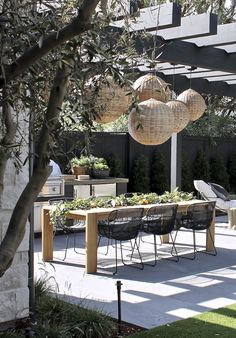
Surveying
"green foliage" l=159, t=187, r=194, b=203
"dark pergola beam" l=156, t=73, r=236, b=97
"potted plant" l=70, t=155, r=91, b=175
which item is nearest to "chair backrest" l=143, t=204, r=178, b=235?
"green foliage" l=159, t=187, r=194, b=203

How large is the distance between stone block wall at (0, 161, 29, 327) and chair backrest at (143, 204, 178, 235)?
125 inches

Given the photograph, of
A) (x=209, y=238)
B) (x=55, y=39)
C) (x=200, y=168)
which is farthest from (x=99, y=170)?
(x=55, y=39)

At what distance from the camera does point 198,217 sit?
805cm

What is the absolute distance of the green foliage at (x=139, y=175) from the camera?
13852 millimetres

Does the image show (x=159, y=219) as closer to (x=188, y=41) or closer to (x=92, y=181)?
(x=188, y=41)

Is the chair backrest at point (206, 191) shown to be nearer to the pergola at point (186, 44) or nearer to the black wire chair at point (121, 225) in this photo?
the pergola at point (186, 44)

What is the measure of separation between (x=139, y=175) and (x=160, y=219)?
6289 millimetres

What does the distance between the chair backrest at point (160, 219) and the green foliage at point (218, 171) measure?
8265 mm

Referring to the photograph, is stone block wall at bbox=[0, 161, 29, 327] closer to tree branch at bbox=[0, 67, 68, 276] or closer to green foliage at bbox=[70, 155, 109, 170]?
tree branch at bbox=[0, 67, 68, 276]

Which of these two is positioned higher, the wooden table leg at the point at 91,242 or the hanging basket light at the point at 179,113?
the hanging basket light at the point at 179,113

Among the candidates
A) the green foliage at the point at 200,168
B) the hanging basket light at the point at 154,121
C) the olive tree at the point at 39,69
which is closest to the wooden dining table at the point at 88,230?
the hanging basket light at the point at 154,121

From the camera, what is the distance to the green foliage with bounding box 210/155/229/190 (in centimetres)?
1573

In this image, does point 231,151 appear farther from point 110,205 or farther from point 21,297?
point 21,297

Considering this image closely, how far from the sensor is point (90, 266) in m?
6.97
